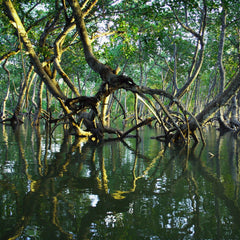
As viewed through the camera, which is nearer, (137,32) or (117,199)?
(117,199)

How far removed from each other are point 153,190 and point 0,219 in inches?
75.9

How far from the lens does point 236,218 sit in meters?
2.87

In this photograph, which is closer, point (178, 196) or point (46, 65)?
point (178, 196)

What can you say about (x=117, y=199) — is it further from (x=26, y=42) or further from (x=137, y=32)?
(x=137, y=32)

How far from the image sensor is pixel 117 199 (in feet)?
11.1

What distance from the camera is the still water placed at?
8.39 ft

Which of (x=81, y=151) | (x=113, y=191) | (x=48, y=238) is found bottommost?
(x=48, y=238)

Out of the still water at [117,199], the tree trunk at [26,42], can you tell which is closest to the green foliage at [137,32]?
the tree trunk at [26,42]

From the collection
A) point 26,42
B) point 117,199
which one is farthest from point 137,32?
point 117,199

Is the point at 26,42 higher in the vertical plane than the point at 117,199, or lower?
higher

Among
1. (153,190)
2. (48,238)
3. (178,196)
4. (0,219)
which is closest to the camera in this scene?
(48,238)

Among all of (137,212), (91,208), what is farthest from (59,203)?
(137,212)

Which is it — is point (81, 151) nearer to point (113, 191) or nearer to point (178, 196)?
point (113, 191)

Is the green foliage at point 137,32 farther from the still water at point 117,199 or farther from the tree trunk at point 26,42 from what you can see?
the still water at point 117,199
